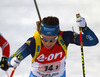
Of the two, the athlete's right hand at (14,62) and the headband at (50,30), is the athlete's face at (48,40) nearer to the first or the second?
the headband at (50,30)

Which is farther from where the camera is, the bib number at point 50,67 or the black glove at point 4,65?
the black glove at point 4,65

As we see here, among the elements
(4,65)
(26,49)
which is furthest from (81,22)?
(4,65)

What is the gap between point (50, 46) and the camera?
958cm

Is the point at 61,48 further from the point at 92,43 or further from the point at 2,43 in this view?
the point at 2,43

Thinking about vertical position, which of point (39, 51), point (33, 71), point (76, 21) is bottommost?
point (33, 71)

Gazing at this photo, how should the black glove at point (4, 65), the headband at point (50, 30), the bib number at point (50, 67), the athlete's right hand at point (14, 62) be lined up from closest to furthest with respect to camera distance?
the athlete's right hand at point (14, 62)
the headband at point (50, 30)
the bib number at point (50, 67)
the black glove at point (4, 65)

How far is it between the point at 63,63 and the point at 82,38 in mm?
871

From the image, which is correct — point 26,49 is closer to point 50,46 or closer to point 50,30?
point 50,46

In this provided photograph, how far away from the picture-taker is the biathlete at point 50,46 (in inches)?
372

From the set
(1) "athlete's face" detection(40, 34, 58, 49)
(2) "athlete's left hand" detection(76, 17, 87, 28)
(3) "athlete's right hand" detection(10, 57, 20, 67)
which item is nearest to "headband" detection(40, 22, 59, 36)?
(1) "athlete's face" detection(40, 34, 58, 49)

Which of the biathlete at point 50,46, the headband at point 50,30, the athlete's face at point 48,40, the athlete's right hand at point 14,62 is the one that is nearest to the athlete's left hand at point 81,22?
the biathlete at point 50,46

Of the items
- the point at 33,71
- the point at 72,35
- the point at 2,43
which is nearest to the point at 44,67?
the point at 33,71

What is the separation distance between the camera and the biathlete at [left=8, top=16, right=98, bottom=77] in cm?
945

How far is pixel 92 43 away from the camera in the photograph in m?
9.62
